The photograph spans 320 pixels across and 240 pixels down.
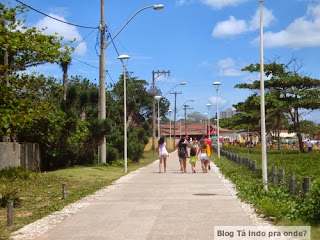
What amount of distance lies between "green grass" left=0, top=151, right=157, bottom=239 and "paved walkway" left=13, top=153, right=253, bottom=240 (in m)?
0.80

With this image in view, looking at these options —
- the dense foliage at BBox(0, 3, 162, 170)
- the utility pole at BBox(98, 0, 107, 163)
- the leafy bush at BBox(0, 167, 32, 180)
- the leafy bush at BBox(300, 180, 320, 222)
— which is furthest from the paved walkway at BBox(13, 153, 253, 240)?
the utility pole at BBox(98, 0, 107, 163)

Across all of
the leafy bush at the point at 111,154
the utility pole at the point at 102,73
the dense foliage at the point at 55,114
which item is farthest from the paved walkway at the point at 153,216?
the leafy bush at the point at 111,154

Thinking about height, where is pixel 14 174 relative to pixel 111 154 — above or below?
below

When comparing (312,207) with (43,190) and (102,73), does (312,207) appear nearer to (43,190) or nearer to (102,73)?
(43,190)

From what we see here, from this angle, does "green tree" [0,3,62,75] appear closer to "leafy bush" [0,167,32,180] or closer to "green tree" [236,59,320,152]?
"leafy bush" [0,167,32,180]

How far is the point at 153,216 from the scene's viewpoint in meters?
9.54

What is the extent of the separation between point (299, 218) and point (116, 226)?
3315 millimetres

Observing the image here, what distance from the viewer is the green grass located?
10.2 m

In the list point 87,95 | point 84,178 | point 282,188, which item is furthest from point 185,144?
point 282,188

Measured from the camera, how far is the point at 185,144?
21.6 metres

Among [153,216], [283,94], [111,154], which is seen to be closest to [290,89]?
[283,94]

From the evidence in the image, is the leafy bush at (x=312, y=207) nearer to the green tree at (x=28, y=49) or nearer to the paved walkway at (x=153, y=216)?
the paved walkway at (x=153, y=216)

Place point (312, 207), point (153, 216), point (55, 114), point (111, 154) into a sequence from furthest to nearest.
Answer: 1. point (111, 154)
2. point (55, 114)
3. point (153, 216)
4. point (312, 207)

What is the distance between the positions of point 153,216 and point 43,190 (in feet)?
20.8
